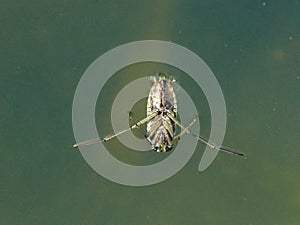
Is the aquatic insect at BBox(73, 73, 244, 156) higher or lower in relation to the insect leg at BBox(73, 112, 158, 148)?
higher

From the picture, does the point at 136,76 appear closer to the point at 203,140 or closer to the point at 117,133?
the point at 117,133

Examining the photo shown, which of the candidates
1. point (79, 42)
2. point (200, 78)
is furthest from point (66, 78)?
point (200, 78)

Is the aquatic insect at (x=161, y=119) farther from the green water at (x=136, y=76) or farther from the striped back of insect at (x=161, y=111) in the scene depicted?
the green water at (x=136, y=76)

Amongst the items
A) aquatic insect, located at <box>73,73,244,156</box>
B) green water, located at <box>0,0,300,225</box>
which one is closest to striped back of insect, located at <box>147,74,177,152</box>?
aquatic insect, located at <box>73,73,244,156</box>

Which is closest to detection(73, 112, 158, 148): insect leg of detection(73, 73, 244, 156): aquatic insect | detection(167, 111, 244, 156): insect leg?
detection(73, 73, 244, 156): aquatic insect

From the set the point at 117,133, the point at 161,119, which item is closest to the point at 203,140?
the point at 161,119

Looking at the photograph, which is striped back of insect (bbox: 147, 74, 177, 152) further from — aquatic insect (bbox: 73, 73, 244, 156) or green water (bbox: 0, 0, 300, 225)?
green water (bbox: 0, 0, 300, 225)
